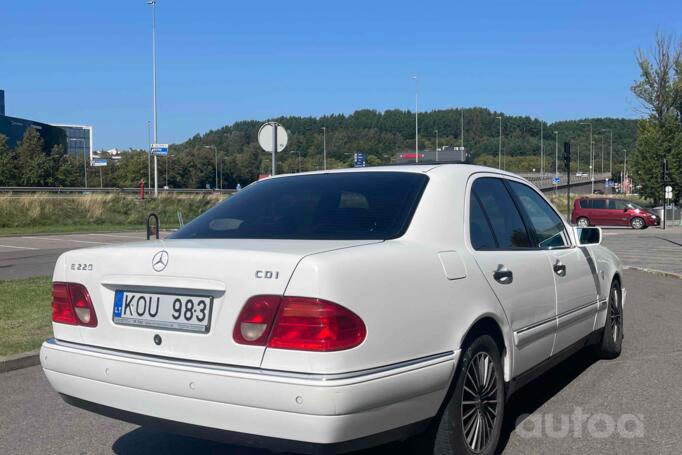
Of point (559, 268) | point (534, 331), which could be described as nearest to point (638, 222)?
point (559, 268)

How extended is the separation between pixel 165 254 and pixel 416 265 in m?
1.20

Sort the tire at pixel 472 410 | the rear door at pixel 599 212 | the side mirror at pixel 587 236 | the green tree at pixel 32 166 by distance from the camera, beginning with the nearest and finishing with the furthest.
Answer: the tire at pixel 472 410
the side mirror at pixel 587 236
the rear door at pixel 599 212
the green tree at pixel 32 166

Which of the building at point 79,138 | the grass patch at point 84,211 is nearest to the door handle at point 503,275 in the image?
the grass patch at point 84,211

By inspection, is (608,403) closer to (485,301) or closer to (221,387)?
(485,301)

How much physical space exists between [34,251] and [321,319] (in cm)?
1988

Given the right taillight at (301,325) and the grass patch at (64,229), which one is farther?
the grass patch at (64,229)

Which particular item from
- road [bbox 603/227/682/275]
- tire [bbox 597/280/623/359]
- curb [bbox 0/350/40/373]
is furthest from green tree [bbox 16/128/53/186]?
tire [bbox 597/280/623/359]

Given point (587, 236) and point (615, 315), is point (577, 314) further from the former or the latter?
point (615, 315)

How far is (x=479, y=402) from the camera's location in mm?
3787

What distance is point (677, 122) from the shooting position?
47.1 meters

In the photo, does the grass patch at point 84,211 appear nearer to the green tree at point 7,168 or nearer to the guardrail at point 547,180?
the green tree at point 7,168

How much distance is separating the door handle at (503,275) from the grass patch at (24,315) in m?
Answer: 4.65

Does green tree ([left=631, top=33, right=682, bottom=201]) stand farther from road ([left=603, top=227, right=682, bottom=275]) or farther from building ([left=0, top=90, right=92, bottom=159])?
building ([left=0, top=90, right=92, bottom=159])

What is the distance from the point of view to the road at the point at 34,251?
48.1ft
